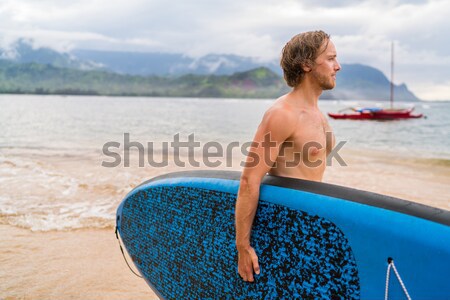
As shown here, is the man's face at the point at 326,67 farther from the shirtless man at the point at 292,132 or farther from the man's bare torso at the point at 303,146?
the man's bare torso at the point at 303,146

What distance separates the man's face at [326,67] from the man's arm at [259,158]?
23 cm

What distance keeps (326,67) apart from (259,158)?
1.69 feet

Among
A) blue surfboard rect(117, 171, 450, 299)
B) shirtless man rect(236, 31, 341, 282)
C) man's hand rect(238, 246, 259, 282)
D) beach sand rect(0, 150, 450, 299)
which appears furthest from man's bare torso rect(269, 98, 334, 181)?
beach sand rect(0, 150, 450, 299)

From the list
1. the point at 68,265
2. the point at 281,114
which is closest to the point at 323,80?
the point at 281,114

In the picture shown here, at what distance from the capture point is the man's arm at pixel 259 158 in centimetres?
172

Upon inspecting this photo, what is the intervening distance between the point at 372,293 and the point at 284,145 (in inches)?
27.2

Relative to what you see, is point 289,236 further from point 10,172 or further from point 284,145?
point 10,172

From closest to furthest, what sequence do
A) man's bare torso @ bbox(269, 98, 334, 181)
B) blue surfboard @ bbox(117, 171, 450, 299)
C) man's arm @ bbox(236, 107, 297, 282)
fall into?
blue surfboard @ bbox(117, 171, 450, 299)
man's arm @ bbox(236, 107, 297, 282)
man's bare torso @ bbox(269, 98, 334, 181)

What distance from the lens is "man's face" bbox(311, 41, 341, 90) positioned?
181cm

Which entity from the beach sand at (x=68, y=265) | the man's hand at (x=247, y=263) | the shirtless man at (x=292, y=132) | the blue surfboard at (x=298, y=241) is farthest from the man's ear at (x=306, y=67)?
the beach sand at (x=68, y=265)

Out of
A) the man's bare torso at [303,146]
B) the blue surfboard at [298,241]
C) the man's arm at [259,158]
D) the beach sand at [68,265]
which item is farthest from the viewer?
the beach sand at [68,265]

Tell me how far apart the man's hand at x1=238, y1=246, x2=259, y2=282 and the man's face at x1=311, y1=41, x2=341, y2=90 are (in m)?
0.82

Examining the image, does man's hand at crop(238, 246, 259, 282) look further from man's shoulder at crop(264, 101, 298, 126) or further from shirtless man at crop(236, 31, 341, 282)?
man's shoulder at crop(264, 101, 298, 126)

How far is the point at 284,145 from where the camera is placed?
1.83 metres
